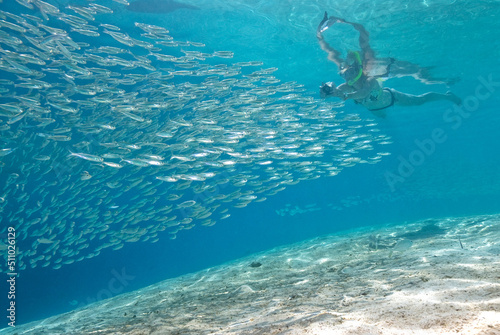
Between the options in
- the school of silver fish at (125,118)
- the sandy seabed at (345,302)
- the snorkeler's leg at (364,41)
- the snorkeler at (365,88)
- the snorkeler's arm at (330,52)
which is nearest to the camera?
the sandy seabed at (345,302)

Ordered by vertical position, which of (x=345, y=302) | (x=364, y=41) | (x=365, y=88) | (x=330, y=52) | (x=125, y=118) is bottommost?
(x=345, y=302)

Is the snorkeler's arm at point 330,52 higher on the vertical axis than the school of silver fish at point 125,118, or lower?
higher

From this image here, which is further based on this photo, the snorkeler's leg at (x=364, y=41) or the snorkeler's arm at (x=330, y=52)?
the snorkeler's arm at (x=330, y=52)

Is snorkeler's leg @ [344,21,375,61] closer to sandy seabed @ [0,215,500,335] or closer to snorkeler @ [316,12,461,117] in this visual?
snorkeler @ [316,12,461,117]

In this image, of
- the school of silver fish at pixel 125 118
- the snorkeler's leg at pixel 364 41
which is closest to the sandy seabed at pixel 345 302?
the school of silver fish at pixel 125 118

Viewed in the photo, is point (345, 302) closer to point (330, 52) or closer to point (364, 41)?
point (364, 41)

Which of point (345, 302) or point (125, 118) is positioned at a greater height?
point (125, 118)

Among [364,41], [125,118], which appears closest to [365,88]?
[364,41]

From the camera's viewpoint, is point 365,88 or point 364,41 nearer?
point 365,88

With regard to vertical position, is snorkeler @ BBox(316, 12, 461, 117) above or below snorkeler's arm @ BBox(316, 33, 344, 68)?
below

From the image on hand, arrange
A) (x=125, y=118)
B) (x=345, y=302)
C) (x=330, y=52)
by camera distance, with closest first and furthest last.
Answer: (x=345, y=302)
(x=125, y=118)
(x=330, y=52)

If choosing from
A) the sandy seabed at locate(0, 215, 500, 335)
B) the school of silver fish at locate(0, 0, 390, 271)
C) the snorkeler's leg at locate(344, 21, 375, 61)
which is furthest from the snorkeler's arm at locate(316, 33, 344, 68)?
the sandy seabed at locate(0, 215, 500, 335)

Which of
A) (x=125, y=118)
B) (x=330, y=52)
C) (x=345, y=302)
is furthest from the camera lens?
(x=330, y=52)

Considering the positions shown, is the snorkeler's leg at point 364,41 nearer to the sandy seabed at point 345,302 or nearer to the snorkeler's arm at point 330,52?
the snorkeler's arm at point 330,52
